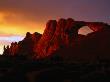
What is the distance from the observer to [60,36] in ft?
597

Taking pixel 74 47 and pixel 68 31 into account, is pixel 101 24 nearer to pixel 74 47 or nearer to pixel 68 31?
pixel 68 31

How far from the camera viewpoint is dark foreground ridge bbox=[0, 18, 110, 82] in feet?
104

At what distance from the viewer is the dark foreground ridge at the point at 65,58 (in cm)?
3172

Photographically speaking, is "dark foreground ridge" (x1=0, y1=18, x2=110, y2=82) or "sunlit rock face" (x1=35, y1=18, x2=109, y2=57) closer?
"dark foreground ridge" (x1=0, y1=18, x2=110, y2=82)

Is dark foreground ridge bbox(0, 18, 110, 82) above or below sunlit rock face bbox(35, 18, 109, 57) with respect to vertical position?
below

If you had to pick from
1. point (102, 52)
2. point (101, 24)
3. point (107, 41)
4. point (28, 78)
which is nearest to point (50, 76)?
point (28, 78)

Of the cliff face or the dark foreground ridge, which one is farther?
the cliff face

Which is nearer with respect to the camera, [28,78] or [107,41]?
[28,78]

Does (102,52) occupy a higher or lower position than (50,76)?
higher

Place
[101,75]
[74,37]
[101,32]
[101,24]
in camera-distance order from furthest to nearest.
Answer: [101,24] < [74,37] < [101,32] < [101,75]

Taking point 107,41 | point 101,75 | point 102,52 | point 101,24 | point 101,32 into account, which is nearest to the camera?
point 101,75

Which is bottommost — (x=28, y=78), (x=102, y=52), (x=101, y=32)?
(x=28, y=78)

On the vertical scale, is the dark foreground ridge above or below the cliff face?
below

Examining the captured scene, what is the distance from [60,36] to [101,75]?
14955 centimetres
